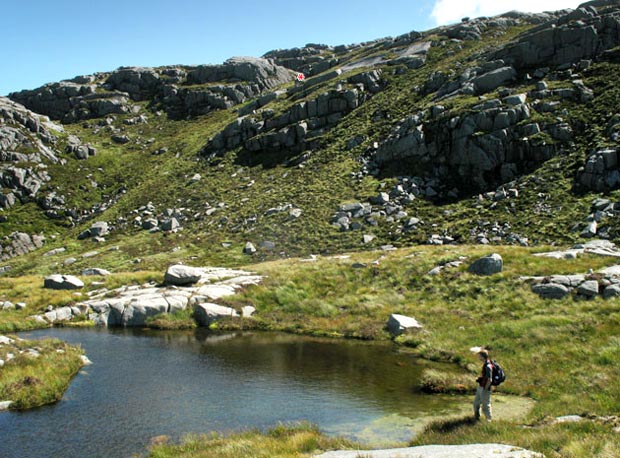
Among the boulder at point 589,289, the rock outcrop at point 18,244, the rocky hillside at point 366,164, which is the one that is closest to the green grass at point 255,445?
the boulder at point 589,289

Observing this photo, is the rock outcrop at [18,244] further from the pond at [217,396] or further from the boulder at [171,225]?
the pond at [217,396]

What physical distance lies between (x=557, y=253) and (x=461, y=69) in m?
65.7

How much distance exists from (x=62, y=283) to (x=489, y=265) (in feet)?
133

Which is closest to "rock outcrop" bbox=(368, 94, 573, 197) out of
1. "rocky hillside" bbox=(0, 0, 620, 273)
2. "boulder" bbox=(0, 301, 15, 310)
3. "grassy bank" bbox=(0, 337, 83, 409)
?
"rocky hillside" bbox=(0, 0, 620, 273)

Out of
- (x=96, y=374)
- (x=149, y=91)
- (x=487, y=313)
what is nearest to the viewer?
(x=96, y=374)

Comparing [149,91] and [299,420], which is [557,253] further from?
[149,91]

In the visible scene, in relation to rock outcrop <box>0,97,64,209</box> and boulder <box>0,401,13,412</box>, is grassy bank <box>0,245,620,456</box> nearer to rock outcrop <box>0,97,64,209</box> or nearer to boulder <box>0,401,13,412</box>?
boulder <box>0,401,13,412</box>

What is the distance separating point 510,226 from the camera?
5600 centimetres

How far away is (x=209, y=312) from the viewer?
124ft

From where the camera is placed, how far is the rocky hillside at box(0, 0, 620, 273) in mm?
61344

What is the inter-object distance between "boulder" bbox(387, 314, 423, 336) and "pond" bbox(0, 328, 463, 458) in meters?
2.26

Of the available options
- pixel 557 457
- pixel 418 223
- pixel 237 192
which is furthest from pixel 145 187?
pixel 557 457

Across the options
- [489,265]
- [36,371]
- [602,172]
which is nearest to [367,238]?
[489,265]

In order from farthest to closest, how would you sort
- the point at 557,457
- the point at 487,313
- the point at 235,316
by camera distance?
1. the point at 235,316
2. the point at 487,313
3. the point at 557,457
